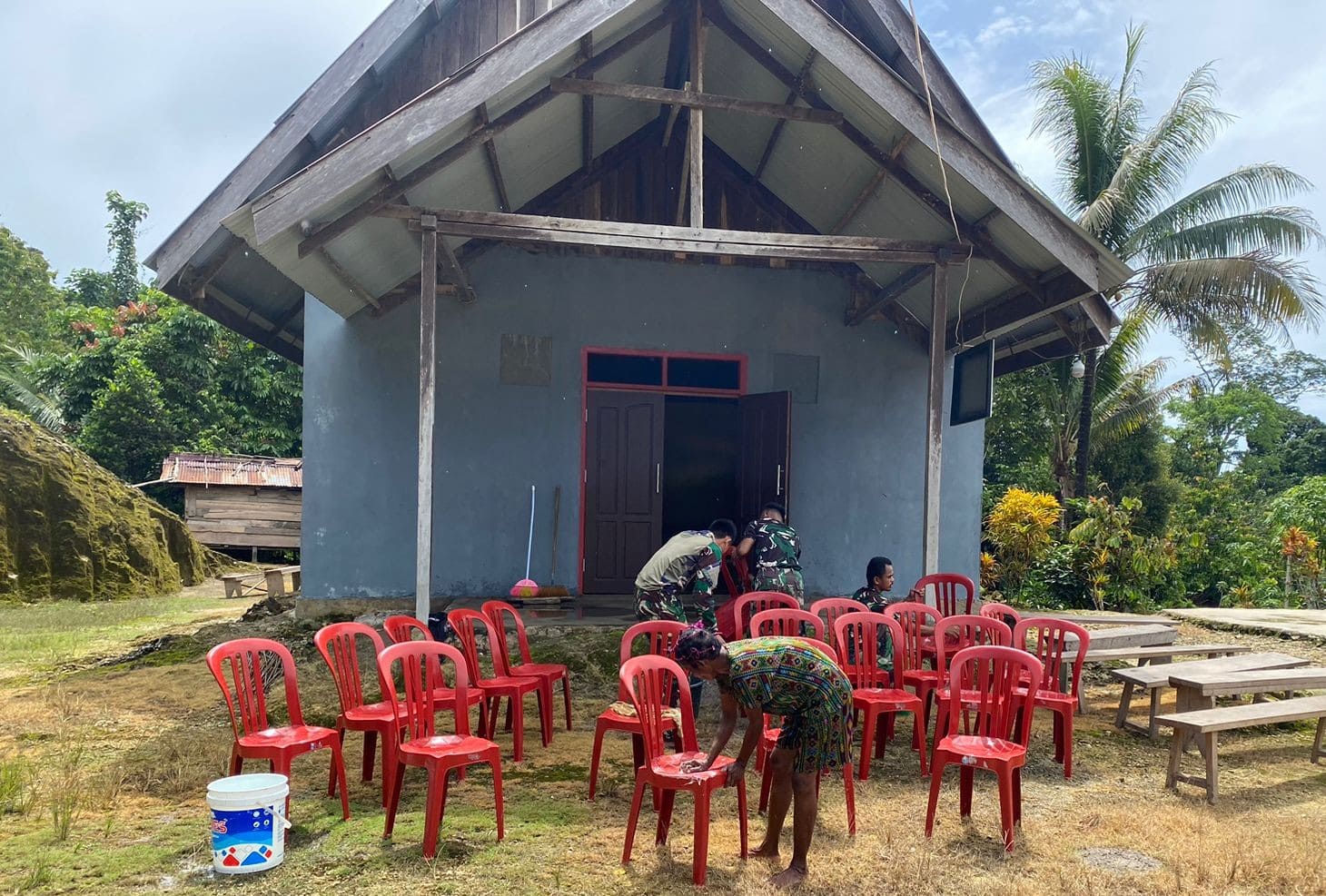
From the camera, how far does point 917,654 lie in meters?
5.64

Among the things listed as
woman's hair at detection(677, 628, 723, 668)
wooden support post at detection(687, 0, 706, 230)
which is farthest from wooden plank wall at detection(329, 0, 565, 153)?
woman's hair at detection(677, 628, 723, 668)

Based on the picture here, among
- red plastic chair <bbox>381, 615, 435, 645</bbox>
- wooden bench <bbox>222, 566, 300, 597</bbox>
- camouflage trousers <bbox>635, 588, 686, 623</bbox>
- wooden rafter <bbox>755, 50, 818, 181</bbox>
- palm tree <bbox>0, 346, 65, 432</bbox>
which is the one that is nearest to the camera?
red plastic chair <bbox>381, 615, 435, 645</bbox>

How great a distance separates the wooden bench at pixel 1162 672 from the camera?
5820mm

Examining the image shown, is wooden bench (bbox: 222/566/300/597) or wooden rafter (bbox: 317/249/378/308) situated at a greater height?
wooden rafter (bbox: 317/249/378/308)

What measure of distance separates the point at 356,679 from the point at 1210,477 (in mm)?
21400

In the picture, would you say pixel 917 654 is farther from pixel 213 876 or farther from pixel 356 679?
pixel 213 876

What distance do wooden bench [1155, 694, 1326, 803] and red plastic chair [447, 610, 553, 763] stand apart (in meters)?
3.42

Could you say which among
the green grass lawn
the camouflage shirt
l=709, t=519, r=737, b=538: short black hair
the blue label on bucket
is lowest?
the green grass lawn

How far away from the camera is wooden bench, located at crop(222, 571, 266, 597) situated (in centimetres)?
1236

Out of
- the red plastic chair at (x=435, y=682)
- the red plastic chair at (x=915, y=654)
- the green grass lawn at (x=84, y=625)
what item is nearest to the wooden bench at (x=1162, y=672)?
the red plastic chair at (x=915, y=654)

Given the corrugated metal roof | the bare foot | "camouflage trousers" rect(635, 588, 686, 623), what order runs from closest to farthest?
the bare foot → "camouflage trousers" rect(635, 588, 686, 623) → the corrugated metal roof

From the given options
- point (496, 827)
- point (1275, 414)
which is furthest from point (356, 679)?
point (1275, 414)

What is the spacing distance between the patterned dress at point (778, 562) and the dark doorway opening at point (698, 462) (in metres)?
5.28

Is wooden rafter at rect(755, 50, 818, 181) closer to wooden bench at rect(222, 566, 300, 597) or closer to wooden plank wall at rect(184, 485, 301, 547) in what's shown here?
wooden bench at rect(222, 566, 300, 597)
